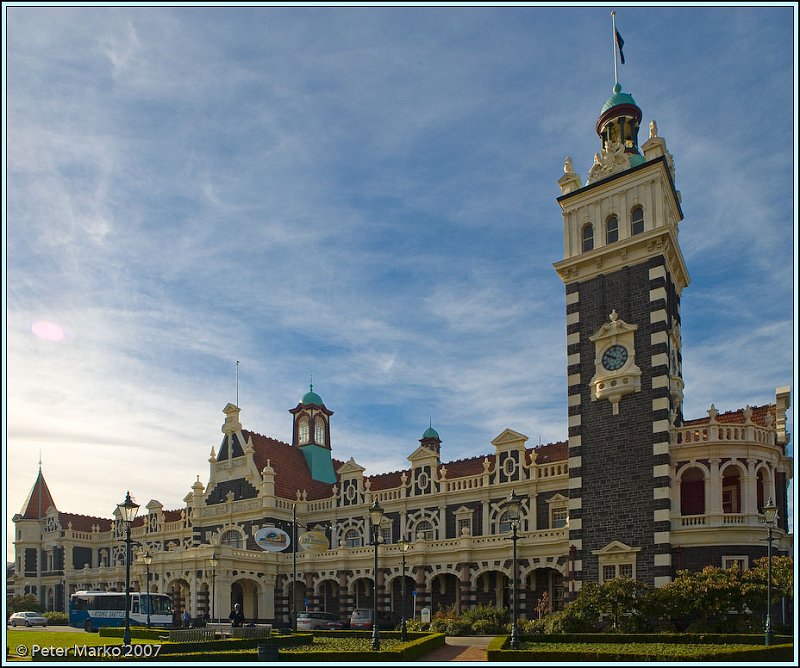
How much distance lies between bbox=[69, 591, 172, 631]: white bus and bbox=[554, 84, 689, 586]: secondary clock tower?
1132 inches

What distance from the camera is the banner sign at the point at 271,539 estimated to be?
193ft

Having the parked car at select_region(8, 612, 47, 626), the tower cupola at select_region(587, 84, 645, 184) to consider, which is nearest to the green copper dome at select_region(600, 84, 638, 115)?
the tower cupola at select_region(587, 84, 645, 184)

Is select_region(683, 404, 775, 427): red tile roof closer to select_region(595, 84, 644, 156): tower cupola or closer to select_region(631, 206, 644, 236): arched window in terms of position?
select_region(631, 206, 644, 236): arched window

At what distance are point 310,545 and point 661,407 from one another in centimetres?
3060

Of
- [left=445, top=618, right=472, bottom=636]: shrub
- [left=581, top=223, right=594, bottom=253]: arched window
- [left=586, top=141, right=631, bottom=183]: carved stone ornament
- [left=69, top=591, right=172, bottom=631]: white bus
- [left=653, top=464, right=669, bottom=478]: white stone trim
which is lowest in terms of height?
[left=69, top=591, right=172, bottom=631]: white bus

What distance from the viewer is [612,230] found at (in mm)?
44812

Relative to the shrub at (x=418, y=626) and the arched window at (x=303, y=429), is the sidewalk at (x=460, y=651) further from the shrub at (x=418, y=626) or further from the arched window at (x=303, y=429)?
the arched window at (x=303, y=429)

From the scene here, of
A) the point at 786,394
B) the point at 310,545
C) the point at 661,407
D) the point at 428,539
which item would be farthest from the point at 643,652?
the point at 310,545

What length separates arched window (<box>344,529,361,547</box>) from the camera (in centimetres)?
5888

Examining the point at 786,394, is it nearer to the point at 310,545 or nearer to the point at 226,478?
the point at 310,545

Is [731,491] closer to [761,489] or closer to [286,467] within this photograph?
[761,489]

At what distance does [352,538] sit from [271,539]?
6.20 metres

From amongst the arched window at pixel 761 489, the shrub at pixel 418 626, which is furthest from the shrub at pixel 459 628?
the arched window at pixel 761 489

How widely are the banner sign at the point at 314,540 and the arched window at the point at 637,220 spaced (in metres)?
33.6
